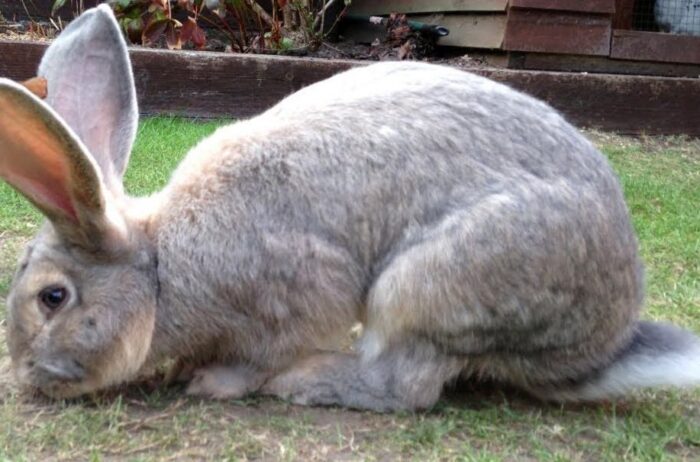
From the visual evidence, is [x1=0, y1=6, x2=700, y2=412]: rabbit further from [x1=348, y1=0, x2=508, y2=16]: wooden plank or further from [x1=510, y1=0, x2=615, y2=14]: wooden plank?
[x1=348, y1=0, x2=508, y2=16]: wooden plank

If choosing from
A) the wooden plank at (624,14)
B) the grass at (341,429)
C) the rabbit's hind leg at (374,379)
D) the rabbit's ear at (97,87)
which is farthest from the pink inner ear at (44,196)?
the wooden plank at (624,14)

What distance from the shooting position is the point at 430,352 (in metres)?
2.90

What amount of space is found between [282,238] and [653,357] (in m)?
1.17

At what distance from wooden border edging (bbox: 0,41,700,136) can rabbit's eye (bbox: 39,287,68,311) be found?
437 centimetres

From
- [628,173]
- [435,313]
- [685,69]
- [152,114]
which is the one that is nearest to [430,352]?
[435,313]

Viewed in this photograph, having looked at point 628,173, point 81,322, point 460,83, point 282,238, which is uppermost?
point 460,83

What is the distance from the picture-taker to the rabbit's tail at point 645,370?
293 cm

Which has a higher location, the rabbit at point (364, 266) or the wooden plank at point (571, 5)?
the wooden plank at point (571, 5)

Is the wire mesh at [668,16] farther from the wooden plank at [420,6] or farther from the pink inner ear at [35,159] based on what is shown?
the pink inner ear at [35,159]

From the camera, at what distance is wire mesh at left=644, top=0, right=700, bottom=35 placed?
8773mm

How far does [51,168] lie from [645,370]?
1797 millimetres

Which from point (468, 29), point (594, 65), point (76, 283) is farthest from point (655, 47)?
point (76, 283)

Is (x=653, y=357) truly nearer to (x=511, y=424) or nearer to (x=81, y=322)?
(x=511, y=424)

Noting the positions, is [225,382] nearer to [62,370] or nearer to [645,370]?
[62,370]
